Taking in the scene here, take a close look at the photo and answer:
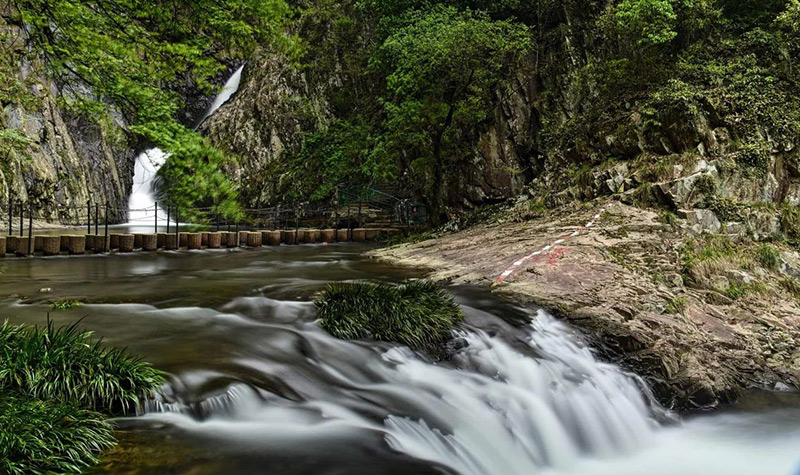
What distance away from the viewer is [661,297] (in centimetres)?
949

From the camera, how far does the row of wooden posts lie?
598 inches

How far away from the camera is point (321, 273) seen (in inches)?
517

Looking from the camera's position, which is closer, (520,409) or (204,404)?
(204,404)

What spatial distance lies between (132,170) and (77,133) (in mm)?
6288

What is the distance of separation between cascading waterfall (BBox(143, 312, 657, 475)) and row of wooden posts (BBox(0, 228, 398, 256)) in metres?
12.5

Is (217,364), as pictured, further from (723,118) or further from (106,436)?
(723,118)

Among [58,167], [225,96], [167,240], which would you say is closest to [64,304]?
[167,240]

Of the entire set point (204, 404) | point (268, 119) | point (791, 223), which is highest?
point (268, 119)

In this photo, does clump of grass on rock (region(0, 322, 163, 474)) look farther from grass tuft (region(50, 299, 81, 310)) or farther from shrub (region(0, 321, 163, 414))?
grass tuft (region(50, 299, 81, 310))

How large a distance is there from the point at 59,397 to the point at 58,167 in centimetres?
3037

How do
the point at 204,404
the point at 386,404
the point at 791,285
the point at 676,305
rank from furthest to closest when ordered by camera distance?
the point at 791,285 < the point at 676,305 < the point at 386,404 < the point at 204,404

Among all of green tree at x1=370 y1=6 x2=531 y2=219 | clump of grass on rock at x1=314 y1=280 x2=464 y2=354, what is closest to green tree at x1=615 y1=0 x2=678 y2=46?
green tree at x1=370 y1=6 x2=531 y2=219

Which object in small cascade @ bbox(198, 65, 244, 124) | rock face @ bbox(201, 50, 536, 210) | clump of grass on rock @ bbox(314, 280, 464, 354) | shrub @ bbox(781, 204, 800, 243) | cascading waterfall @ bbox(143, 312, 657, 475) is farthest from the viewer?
small cascade @ bbox(198, 65, 244, 124)

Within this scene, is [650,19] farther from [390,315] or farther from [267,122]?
[267,122]
